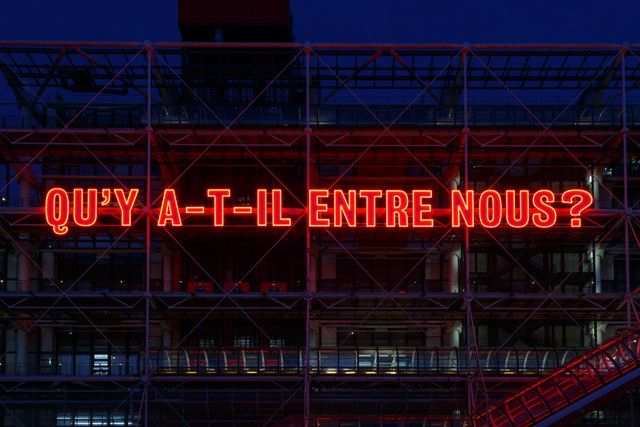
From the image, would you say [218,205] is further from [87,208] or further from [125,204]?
[87,208]

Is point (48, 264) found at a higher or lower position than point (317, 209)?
lower

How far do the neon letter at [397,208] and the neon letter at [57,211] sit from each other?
11.0 meters

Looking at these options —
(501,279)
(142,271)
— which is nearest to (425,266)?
(501,279)

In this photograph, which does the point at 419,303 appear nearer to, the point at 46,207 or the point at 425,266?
the point at 425,266

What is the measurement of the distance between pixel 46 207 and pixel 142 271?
705cm

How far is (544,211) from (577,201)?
121cm

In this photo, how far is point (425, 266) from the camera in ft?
142

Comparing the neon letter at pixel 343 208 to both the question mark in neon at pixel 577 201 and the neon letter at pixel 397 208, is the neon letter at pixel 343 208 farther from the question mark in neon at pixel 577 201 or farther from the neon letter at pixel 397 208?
the question mark in neon at pixel 577 201

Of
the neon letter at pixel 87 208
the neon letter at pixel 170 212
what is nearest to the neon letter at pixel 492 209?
the neon letter at pixel 170 212

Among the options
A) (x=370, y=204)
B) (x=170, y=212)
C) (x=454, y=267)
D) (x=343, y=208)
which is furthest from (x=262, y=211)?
(x=454, y=267)

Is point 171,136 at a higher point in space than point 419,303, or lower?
higher

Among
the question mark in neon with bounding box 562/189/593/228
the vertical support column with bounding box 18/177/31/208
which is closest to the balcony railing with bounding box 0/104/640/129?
the vertical support column with bounding box 18/177/31/208

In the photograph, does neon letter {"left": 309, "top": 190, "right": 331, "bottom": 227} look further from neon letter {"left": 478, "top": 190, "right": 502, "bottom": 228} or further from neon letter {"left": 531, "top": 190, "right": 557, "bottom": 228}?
neon letter {"left": 531, "top": 190, "right": 557, "bottom": 228}

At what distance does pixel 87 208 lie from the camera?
37469 mm
